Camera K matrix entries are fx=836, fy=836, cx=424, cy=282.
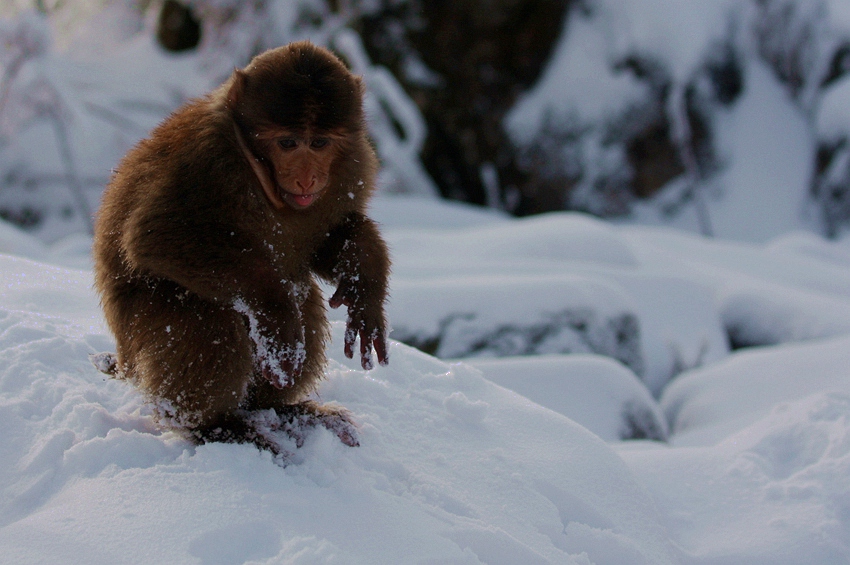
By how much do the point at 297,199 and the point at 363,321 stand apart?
0.36 m

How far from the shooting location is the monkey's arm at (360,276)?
2166mm

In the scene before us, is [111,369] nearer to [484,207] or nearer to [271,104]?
[271,104]

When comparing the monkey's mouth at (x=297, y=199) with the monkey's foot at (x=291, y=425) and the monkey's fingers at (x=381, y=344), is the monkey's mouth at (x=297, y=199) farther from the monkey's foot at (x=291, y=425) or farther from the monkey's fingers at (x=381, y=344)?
the monkey's foot at (x=291, y=425)

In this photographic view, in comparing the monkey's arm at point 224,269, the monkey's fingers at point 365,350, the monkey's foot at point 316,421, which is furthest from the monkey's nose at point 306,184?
the monkey's foot at point 316,421

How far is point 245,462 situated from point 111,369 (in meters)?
0.56

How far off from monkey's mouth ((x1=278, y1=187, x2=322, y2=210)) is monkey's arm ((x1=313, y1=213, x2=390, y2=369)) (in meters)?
0.22

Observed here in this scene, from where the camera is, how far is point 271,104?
1.98 meters

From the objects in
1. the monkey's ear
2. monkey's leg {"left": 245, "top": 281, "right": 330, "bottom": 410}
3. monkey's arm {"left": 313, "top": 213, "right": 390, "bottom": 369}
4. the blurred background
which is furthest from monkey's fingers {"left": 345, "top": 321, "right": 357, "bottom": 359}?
the blurred background

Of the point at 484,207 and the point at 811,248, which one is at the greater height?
the point at 811,248

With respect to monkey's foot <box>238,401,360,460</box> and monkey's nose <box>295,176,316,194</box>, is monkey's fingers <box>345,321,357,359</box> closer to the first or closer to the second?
monkey's foot <box>238,401,360,460</box>

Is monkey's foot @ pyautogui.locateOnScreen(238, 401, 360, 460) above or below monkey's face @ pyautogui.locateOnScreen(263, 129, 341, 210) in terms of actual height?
below

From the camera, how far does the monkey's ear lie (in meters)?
2.06

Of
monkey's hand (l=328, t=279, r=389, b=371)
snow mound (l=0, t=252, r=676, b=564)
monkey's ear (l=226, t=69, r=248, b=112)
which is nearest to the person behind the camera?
snow mound (l=0, t=252, r=676, b=564)

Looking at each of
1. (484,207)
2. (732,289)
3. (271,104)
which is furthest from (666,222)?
(271,104)
